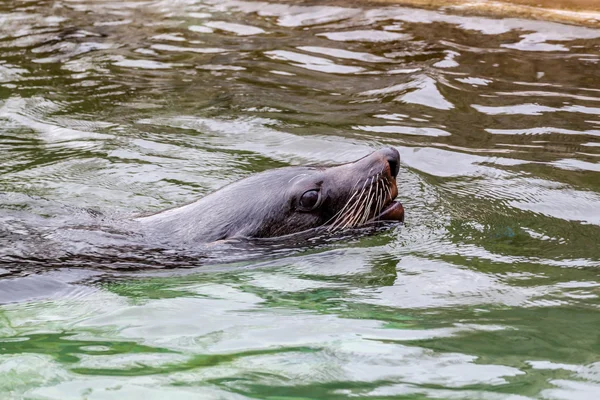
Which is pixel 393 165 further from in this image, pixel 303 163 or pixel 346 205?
pixel 303 163

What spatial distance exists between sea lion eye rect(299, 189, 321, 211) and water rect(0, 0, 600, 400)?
0.98 feet

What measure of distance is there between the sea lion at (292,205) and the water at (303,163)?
223mm

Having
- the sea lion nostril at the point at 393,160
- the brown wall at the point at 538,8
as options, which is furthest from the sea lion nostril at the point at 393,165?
the brown wall at the point at 538,8

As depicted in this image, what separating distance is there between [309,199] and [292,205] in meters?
0.10

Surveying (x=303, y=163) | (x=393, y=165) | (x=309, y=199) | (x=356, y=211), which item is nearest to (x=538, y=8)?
(x=303, y=163)

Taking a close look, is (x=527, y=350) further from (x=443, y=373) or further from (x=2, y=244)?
(x=2, y=244)

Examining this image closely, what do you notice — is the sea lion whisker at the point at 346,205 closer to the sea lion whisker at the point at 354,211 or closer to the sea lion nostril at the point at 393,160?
the sea lion whisker at the point at 354,211

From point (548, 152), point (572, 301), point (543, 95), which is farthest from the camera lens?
point (543, 95)

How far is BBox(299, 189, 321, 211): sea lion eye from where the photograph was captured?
211 inches

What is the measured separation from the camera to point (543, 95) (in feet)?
25.8

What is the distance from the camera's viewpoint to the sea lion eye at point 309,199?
5371 millimetres

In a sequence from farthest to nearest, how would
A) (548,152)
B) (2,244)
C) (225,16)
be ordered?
(225,16)
(548,152)
(2,244)

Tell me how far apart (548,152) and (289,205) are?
228 cm

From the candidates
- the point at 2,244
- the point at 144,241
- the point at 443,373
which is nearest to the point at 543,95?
the point at 144,241
